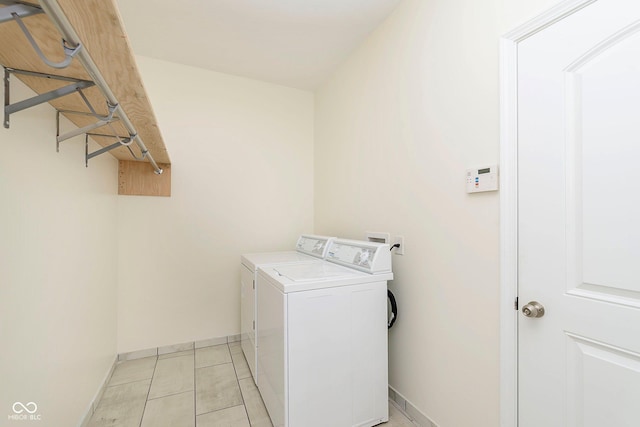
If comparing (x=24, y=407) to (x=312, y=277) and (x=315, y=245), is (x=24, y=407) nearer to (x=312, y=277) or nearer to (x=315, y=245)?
(x=312, y=277)

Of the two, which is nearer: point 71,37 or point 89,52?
point 71,37

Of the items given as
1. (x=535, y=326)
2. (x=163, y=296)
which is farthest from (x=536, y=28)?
(x=163, y=296)

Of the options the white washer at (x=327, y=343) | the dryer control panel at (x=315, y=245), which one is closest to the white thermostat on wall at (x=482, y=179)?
the white washer at (x=327, y=343)

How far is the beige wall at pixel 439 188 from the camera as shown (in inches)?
53.6

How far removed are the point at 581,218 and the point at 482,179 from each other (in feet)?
1.35

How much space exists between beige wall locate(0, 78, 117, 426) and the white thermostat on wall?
1.90 meters

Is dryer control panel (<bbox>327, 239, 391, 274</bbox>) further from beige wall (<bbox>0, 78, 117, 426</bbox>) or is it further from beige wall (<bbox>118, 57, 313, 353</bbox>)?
beige wall (<bbox>0, 78, 117, 426</bbox>)

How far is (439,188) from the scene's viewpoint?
5.35 ft

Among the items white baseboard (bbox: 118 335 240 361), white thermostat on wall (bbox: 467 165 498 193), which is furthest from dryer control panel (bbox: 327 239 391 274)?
white baseboard (bbox: 118 335 240 361)

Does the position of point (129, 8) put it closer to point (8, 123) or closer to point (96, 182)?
point (96, 182)

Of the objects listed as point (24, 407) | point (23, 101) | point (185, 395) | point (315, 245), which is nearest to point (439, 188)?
point (315, 245)

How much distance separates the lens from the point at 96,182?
74.6 inches

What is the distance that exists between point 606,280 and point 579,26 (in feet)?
3.09

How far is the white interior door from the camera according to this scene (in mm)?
950
